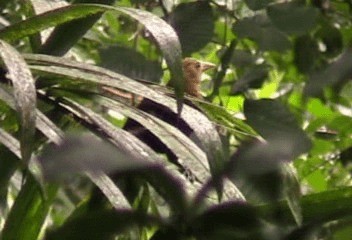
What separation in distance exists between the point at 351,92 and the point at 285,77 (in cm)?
72

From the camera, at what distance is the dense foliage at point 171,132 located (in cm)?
31

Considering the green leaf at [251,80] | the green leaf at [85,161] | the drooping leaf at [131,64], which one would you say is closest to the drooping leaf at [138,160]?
the green leaf at [85,161]

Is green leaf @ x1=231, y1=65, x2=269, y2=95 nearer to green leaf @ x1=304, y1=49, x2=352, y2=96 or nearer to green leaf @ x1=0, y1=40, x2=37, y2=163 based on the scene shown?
green leaf @ x1=0, y1=40, x2=37, y2=163

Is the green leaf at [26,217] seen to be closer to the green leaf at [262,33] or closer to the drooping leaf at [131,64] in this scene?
the drooping leaf at [131,64]

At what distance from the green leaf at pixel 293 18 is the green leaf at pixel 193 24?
89 millimetres

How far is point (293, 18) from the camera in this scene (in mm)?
1214

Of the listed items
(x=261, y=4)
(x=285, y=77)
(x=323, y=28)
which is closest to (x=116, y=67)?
(x=261, y=4)

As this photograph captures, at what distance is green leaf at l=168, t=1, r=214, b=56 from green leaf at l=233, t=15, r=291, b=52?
0.17ft

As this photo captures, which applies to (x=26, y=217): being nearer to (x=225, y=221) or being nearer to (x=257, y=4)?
(x=257, y=4)

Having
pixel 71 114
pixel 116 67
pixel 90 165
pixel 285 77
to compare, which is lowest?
pixel 285 77

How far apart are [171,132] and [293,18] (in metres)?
0.52

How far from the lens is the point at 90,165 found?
1.04 feet

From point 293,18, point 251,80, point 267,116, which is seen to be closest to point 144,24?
point 267,116

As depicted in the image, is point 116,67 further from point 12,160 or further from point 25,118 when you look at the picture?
point 25,118
